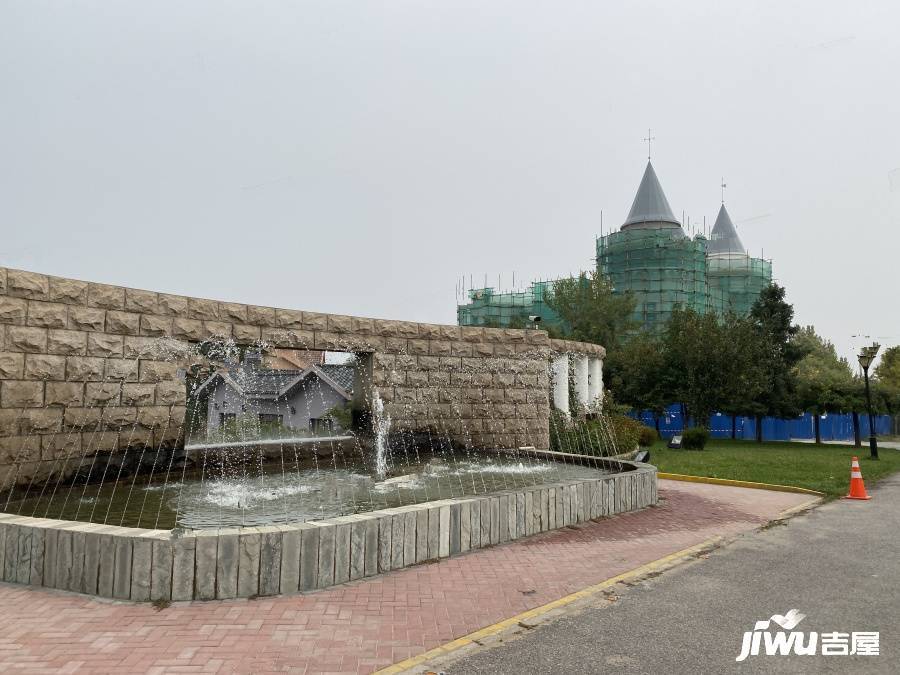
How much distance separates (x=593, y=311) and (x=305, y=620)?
3878 cm

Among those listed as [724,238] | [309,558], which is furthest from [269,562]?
[724,238]

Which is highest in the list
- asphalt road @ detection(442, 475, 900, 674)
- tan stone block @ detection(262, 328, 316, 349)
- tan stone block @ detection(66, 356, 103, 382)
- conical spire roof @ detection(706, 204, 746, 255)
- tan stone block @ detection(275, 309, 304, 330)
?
conical spire roof @ detection(706, 204, 746, 255)

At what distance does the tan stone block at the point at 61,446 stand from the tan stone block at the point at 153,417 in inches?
36.9

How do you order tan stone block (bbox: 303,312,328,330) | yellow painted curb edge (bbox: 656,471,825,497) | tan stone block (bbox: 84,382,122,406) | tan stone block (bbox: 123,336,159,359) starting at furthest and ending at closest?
yellow painted curb edge (bbox: 656,471,825,497) → tan stone block (bbox: 303,312,328,330) → tan stone block (bbox: 123,336,159,359) → tan stone block (bbox: 84,382,122,406)

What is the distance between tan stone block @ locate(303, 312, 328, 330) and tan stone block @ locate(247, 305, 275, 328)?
0.66 meters

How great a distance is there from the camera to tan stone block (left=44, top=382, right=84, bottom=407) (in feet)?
29.2

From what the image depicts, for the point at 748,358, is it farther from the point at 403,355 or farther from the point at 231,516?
the point at 231,516

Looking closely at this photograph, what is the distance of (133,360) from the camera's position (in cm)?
984

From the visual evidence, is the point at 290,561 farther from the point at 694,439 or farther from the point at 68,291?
the point at 694,439

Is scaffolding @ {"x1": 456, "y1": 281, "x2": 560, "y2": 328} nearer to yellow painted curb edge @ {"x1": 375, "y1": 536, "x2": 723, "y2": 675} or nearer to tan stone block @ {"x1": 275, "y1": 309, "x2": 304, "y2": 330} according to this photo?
tan stone block @ {"x1": 275, "y1": 309, "x2": 304, "y2": 330}

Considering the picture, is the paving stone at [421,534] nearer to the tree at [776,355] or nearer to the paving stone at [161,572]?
the paving stone at [161,572]

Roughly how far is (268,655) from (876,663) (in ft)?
13.4

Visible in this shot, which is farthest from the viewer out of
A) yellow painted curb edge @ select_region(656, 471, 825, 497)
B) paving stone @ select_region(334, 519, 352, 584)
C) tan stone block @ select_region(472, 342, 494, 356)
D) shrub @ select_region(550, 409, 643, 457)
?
shrub @ select_region(550, 409, 643, 457)

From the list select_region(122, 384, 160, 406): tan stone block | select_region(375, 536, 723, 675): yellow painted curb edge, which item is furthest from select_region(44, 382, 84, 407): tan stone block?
select_region(375, 536, 723, 675): yellow painted curb edge
